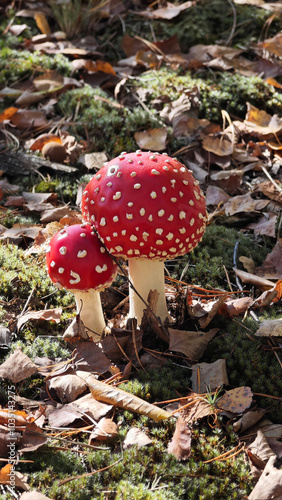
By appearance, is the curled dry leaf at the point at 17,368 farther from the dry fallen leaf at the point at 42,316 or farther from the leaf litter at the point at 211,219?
the dry fallen leaf at the point at 42,316

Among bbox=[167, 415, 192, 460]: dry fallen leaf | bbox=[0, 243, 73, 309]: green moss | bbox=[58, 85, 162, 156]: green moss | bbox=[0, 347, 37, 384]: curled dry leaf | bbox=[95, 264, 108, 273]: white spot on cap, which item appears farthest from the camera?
bbox=[58, 85, 162, 156]: green moss

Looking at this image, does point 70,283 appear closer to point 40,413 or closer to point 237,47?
point 40,413

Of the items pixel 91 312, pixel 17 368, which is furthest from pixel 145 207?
pixel 17 368

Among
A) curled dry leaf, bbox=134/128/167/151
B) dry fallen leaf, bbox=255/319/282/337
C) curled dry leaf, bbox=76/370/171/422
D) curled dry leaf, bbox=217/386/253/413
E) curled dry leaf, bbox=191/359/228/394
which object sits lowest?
curled dry leaf, bbox=191/359/228/394

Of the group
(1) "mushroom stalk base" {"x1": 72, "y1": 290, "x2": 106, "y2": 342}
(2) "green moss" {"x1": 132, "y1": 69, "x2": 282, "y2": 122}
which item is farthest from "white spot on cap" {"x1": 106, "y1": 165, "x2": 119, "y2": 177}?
(2) "green moss" {"x1": 132, "y1": 69, "x2": 282, "y2": 122}

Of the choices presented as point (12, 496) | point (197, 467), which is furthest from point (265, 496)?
point (12, 496)

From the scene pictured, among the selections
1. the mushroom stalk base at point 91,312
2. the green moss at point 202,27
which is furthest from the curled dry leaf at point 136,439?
the green moss at point 202,27

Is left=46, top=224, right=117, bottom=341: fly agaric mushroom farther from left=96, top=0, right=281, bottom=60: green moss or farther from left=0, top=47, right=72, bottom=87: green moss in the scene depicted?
left=96, top=0, right=281, bottom=60: green moss
